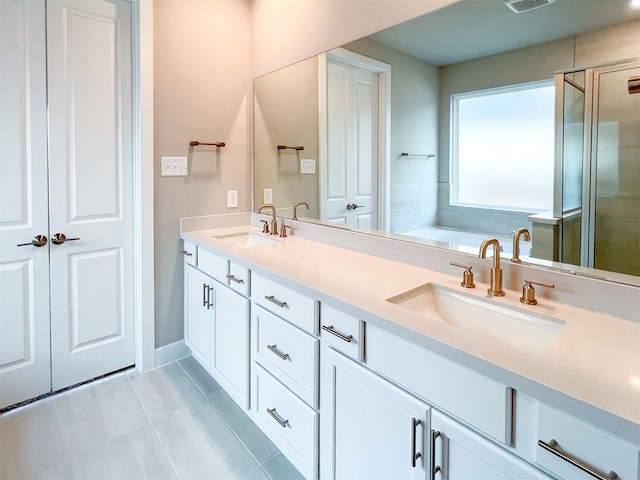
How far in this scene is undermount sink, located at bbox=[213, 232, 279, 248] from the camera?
7.97 feet

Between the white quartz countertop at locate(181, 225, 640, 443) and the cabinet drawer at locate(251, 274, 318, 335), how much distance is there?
0.06 metres

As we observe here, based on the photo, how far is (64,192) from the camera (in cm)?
213

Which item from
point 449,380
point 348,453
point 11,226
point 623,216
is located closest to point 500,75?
point 623,216

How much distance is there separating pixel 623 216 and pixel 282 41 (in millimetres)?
2015

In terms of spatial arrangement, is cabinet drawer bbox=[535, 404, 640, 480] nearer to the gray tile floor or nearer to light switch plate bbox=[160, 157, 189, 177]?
the gray tile floor

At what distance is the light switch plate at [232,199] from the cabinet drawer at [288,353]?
116 centimetres

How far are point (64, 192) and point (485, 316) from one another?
6.96ft

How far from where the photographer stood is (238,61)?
2670 mm

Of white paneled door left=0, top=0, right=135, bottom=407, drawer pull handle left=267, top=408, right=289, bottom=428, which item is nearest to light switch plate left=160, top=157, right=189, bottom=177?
white paneled door left=0, top=0, right=135, bottom=407

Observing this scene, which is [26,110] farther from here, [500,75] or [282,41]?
[500,75]

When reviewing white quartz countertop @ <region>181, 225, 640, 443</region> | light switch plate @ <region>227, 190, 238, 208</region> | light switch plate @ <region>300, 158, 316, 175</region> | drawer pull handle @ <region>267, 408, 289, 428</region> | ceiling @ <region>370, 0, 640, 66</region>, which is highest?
ceiling @ <region>370, 0, 640, 66</region>

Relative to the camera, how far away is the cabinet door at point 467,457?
2.83 feet

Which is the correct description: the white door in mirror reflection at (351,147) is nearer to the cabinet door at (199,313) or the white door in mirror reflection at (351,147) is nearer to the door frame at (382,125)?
the door frame at (382,125)

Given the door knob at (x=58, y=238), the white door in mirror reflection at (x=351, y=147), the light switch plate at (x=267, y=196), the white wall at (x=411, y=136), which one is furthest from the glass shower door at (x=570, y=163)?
the door knob at (x=58, y=238)
